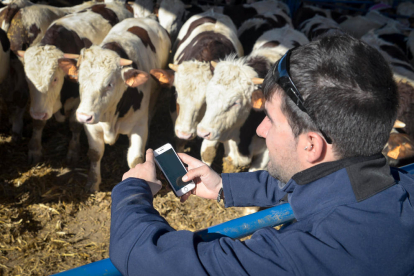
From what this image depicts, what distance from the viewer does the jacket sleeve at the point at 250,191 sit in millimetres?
1487

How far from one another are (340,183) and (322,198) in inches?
2.6

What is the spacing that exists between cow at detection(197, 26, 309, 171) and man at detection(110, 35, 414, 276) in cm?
191

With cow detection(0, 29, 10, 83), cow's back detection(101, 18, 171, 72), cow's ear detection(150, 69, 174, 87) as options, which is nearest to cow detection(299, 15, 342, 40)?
cow's back detection(101, 18, 171, 72)

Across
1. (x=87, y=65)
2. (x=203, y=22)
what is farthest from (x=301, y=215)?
(x=203, y=22)

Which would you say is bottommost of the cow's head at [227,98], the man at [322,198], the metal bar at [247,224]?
the cow's head at [227,98]

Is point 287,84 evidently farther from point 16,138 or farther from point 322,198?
point 16,138

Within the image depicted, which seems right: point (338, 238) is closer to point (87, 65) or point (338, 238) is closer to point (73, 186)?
point (87, 65)

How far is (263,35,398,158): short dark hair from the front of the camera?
3.03 ft

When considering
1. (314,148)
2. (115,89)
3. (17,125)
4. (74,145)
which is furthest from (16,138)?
(314,148)

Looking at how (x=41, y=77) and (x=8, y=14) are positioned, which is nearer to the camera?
(x=41, y=77)

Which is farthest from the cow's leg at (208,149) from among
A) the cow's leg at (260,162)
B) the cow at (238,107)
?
the cow's leg at (260,162)

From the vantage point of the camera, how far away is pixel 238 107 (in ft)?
10.5

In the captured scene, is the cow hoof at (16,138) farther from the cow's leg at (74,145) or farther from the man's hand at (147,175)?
the man's hand at (147,175)

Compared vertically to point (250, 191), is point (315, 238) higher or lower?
higher
